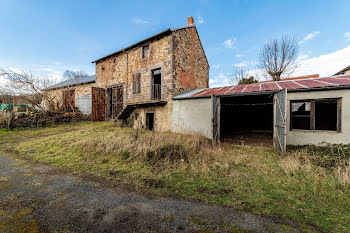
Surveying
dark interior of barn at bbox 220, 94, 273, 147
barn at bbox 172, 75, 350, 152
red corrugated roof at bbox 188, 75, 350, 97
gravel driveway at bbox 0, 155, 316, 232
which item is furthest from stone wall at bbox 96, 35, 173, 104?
gravel driveway at bbox 0, 155, 316, 232

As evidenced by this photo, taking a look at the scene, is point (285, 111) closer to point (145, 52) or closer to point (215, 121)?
point (215, 121)

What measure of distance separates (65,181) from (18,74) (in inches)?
653

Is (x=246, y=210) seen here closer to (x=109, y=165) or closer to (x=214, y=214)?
(x=214, y=214)

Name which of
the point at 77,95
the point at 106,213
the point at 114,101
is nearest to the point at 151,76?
the point at 114,101

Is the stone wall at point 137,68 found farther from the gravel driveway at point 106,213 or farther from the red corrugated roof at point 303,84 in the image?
the gravel driveway at point 106,213

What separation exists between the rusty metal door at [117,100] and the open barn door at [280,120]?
38.6 ft

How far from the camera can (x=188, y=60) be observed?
38.5 feet

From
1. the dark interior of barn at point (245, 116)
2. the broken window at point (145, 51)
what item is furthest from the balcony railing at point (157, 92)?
the dark interior of barn at point (245, 116)

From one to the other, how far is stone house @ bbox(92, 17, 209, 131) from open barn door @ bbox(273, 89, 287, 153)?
6.00 metres

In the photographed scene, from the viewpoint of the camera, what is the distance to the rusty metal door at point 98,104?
1383cm

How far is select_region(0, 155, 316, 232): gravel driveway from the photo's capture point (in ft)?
7.07

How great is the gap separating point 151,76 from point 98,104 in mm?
6340

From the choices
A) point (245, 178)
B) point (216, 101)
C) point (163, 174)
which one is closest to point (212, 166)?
point (245, 178)

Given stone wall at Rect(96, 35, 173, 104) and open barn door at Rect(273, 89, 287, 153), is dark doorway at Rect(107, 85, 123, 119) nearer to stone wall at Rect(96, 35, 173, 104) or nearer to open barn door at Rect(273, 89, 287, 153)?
stone wall at Rect(96, 35, 173, 104)
